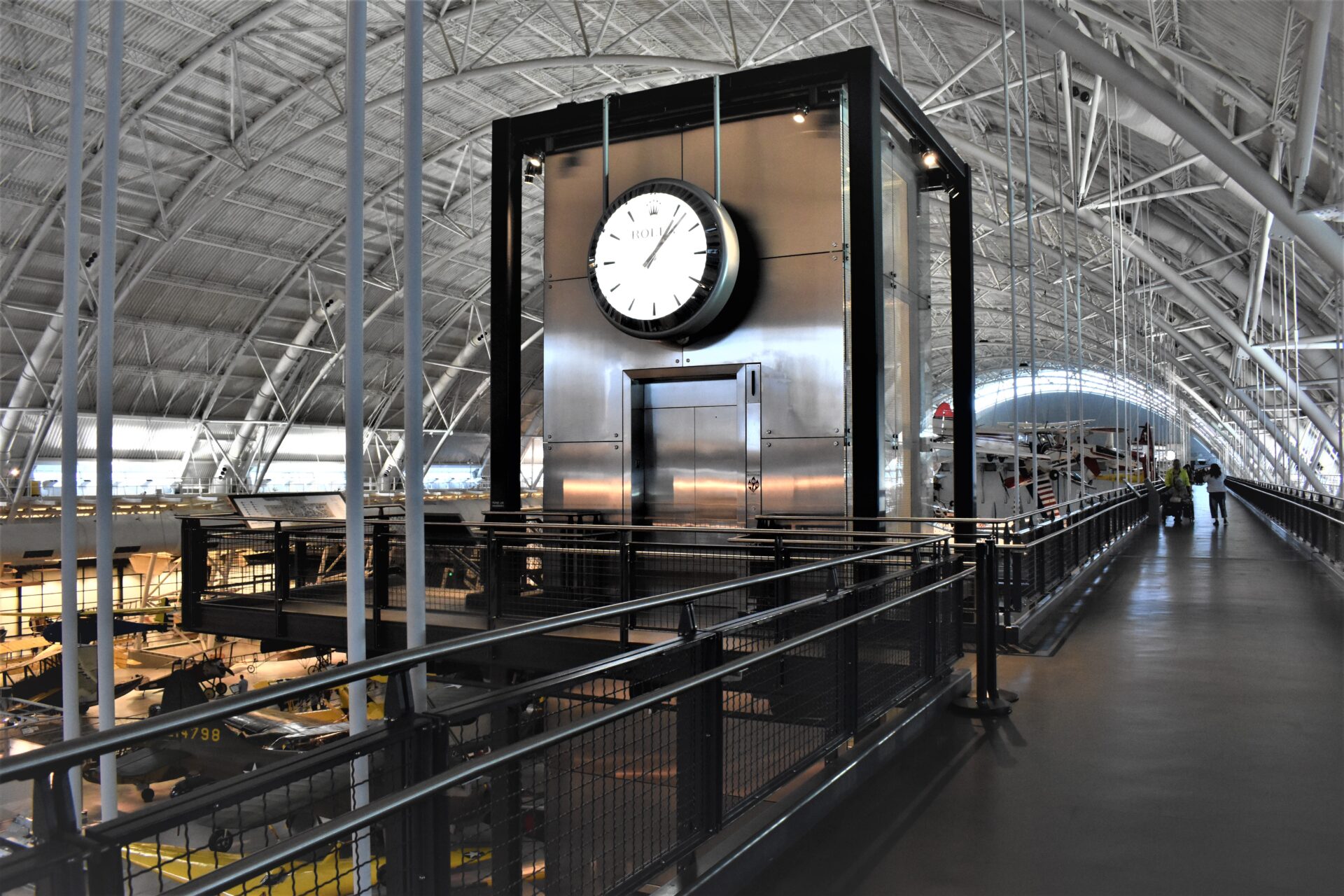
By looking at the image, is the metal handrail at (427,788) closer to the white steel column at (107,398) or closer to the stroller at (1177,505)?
the white steel column at (107,398)

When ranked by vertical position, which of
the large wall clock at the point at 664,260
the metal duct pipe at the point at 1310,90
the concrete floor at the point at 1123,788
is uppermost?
the metal duct pipe at the point at 1310,90

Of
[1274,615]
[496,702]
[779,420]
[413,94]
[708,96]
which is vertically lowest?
[1274,615]

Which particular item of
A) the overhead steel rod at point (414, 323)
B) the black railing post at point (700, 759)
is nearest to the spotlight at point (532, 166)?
the overhead steel rod at point (414, 323)

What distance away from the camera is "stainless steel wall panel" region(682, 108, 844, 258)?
36.2ft

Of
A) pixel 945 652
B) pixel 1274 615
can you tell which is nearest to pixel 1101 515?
pixel 1274 615

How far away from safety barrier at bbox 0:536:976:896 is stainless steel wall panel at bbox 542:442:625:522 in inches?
212

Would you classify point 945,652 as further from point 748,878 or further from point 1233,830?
point 748,878

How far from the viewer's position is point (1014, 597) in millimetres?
10227

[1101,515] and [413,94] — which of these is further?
[1101,515]

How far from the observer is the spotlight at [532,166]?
41.5 ft

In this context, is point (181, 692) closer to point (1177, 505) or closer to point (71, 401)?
point (71, 401)

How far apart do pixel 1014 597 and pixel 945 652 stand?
3.33m

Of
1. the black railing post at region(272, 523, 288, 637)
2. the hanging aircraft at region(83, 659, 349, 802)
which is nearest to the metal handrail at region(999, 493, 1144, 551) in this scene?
the black railing post at region(272, 523, 288, 637)

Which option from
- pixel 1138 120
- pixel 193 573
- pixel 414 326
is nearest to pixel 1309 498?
pixel 1138 120
